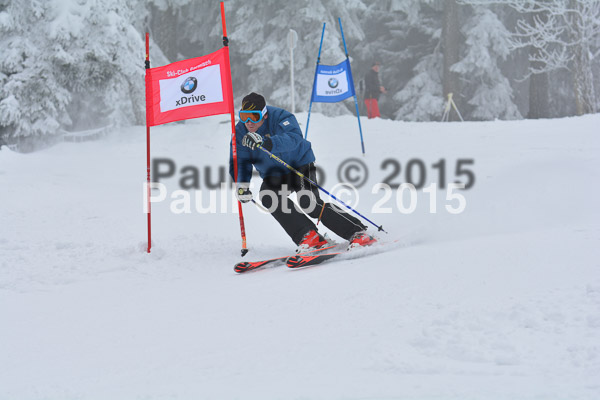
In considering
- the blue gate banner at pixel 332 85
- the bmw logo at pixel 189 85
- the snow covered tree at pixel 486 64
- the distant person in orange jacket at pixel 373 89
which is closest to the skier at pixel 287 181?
the bmw logo at pixel 189 85

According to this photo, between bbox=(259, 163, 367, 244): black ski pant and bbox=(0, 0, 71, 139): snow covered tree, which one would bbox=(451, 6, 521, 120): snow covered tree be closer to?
bbox=(0, 0, 71, 139): snow covered tree

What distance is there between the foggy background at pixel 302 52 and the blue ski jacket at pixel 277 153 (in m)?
7.84

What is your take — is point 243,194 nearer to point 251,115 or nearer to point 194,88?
point 251,115

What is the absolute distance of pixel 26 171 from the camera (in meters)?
8.58

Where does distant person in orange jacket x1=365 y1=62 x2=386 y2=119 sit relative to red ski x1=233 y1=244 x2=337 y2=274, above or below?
above

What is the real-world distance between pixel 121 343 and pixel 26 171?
22.6 ft

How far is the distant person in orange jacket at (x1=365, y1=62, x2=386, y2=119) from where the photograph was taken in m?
14.5

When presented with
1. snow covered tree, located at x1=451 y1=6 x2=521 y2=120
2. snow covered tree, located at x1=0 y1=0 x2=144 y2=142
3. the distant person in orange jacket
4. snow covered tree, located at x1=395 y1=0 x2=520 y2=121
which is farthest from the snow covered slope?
snow covered tree, located at x1=395 y1=0 x2=520 y2=121

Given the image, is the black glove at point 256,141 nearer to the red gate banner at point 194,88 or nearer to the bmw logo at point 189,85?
the red gate banner at point 194,88

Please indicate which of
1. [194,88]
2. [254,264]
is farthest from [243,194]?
[194,88]

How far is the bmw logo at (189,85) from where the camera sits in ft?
17.0

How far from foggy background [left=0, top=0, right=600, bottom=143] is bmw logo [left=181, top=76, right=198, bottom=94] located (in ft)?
23.4

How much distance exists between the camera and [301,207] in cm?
502

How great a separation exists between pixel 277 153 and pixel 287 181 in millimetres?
373
